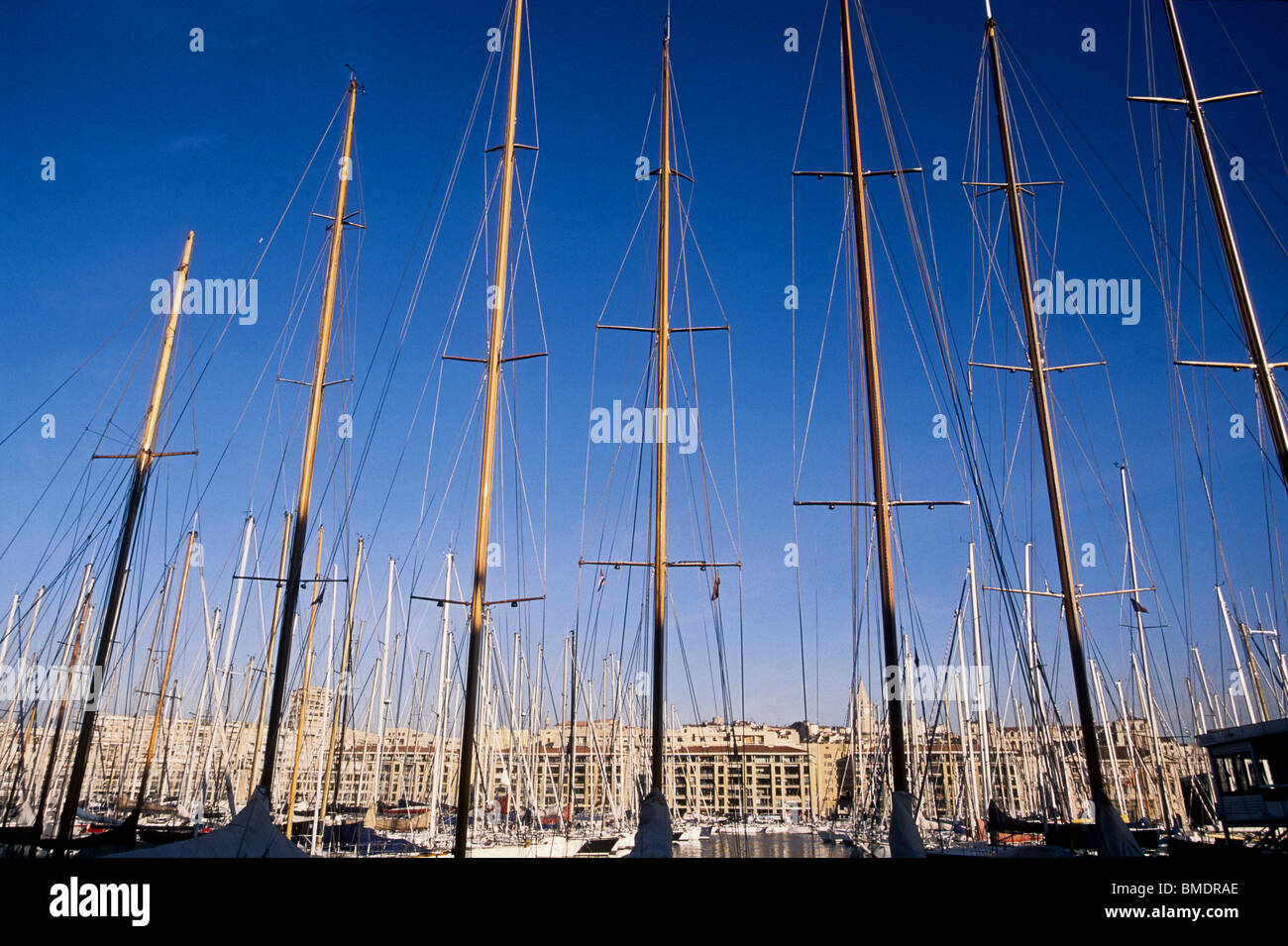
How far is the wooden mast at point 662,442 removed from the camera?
1634cm

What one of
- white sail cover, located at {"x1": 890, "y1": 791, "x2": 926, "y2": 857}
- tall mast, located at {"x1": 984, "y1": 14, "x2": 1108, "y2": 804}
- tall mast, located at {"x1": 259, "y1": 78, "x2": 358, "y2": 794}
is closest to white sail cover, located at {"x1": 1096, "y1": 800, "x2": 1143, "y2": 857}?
tall mast, located at {"x1": 984, "y1": 14, "x2": 1108, "y2": 804}

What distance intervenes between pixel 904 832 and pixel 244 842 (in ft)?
35.4

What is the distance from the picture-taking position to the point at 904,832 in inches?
488

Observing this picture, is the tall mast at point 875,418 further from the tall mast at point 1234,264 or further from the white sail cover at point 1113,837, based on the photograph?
the tall mast at point 1234,264

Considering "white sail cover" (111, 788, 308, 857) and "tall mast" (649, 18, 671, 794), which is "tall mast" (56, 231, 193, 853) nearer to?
"white sail cover" (111, 788, 308, 857)

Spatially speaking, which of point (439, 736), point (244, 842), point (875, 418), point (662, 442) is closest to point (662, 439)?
point (662, 442)

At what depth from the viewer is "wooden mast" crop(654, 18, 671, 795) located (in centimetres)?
1634

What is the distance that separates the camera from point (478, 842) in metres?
42.8

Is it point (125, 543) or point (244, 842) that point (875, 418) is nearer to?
point (244, 842)

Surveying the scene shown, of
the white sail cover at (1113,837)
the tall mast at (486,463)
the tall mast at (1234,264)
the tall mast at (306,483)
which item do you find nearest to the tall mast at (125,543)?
the tall mast at (306,483)

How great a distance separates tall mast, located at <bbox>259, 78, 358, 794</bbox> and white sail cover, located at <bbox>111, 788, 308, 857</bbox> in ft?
1.96
